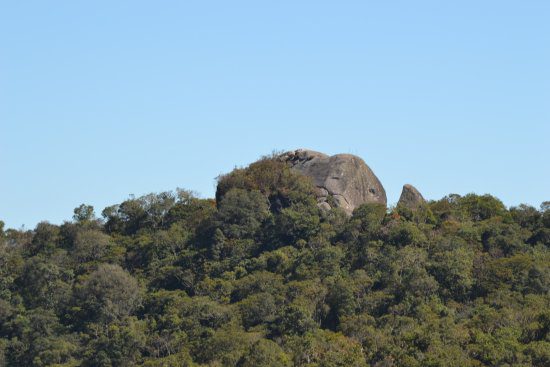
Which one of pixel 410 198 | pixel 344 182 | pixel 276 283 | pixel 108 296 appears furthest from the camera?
pixel 410 198

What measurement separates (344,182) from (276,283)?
1149cm

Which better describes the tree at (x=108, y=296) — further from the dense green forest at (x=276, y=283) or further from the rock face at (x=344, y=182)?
the rock face at (x=344, y=182)

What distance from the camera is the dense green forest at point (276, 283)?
6131cm

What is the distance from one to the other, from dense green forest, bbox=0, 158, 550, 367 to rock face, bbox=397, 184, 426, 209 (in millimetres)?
1771

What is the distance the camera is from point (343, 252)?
72000 mm

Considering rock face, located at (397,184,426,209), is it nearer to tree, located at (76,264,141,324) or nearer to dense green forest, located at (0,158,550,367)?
dense green forest, located at (0,158,550,367)

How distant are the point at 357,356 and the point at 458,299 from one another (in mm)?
8909

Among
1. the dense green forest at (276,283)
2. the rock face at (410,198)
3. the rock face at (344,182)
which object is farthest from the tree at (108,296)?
the rock face at (410,198)

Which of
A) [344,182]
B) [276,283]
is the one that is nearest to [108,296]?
[276,283]

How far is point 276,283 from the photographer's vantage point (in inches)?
2717

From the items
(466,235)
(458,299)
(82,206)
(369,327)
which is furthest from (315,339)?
(82,206)

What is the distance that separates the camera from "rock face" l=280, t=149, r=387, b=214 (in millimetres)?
78562

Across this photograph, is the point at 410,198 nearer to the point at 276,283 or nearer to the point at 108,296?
the point at 276,283

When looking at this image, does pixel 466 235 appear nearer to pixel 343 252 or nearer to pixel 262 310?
pixel 343 252
